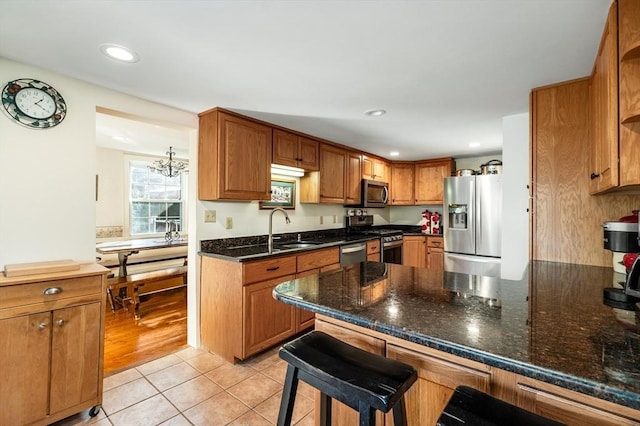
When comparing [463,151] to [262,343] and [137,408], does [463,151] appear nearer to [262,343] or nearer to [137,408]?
[262,343]

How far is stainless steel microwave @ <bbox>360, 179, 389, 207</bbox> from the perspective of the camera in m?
4.20

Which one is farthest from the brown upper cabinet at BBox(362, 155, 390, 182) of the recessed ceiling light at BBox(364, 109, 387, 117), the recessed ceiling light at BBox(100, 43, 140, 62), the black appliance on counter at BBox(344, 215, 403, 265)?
the recessed ceiling light at BBox(100, 43, 140, 62)

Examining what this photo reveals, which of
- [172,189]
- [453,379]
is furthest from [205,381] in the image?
[172,189]

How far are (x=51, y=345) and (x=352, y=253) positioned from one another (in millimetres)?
2608

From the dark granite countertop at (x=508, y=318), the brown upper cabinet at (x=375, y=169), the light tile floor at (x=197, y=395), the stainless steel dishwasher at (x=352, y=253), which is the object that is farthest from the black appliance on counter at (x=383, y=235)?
the dark granite countertop at (x=508, y=318)

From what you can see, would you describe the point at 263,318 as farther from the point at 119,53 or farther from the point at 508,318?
the point at 119,53

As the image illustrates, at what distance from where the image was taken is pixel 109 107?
209 centimetres

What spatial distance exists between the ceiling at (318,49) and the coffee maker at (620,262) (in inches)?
37.1

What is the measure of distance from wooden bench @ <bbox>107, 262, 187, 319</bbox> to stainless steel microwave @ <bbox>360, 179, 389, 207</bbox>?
8.88 feet

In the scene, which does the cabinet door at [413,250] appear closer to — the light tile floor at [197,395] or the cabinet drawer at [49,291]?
the light tile floor at [197,395]

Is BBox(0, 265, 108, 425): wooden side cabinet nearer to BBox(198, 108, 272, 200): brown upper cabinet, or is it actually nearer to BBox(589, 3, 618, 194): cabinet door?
BBox(198, 108, 272, 200): brown upper cabinet

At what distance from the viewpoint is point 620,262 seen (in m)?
1.62

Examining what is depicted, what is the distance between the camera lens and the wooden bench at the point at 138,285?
3.33m

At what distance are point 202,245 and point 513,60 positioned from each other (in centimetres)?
267
